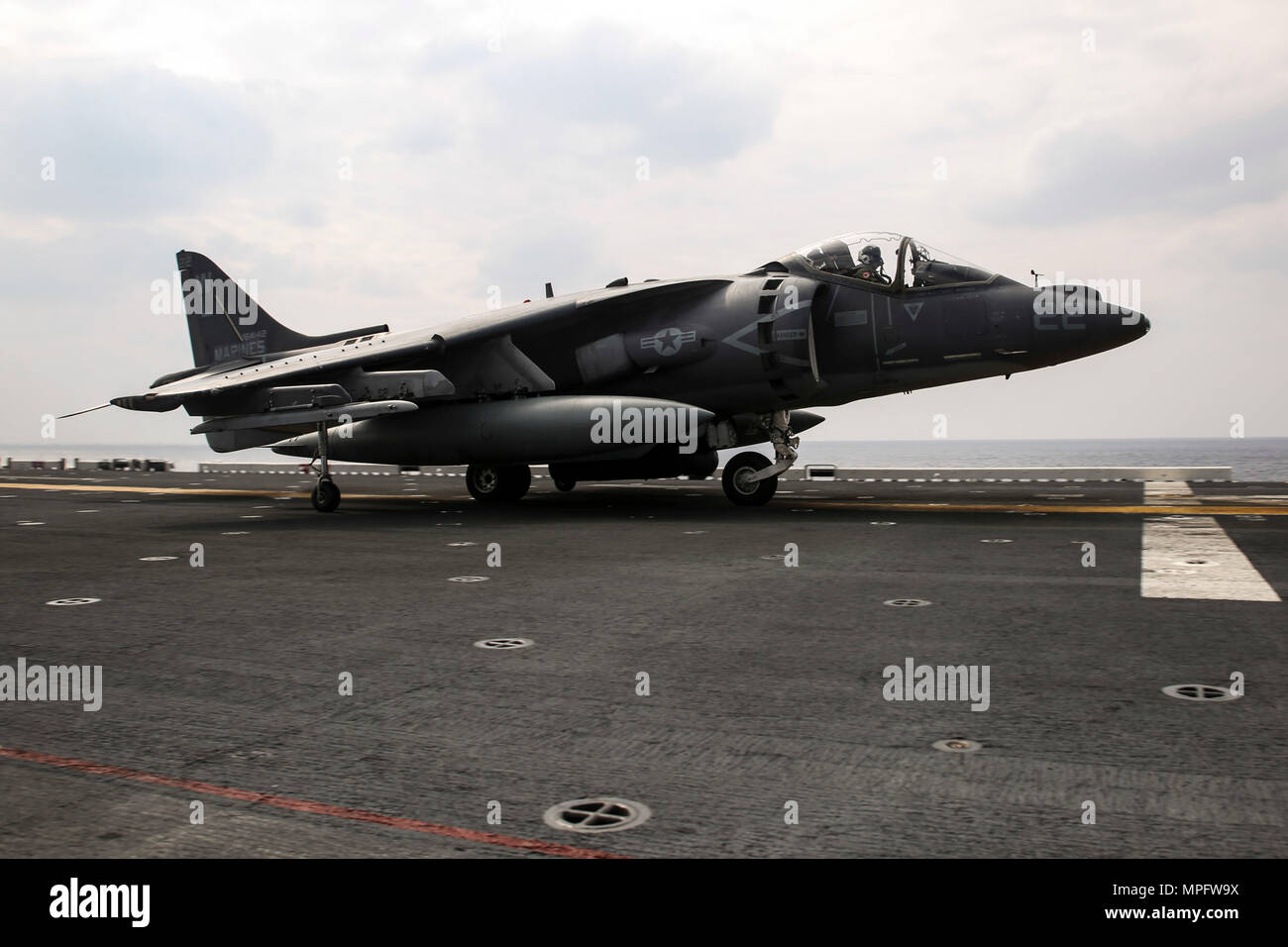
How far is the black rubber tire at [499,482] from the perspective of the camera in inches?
805

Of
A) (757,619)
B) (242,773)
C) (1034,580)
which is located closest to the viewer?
(242,773)

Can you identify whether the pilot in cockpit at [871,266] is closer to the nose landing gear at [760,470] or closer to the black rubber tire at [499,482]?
the nose landing gear at [760,470]

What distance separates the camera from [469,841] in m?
3.40

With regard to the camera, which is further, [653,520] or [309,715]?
[653,520]

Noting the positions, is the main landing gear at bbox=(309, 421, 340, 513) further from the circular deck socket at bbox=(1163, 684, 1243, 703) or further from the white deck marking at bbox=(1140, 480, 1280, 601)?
the circular deck socket at bbox=(1163, 684, 1243, 703)

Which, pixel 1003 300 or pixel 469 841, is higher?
pixel 1003 300

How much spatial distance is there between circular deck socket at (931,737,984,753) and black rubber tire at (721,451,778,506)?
1297 centimetres

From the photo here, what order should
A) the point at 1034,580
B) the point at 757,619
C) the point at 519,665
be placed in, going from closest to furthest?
the point at 519,665 → the point at 757,619 → the point at 1034,580

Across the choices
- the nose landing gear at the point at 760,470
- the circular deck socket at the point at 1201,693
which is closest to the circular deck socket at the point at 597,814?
the circular deck socket at the point at 1201,693

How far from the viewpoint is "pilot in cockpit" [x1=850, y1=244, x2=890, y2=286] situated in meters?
16.0

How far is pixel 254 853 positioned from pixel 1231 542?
1173 cm

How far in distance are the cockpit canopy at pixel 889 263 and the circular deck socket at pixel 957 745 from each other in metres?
12.4
